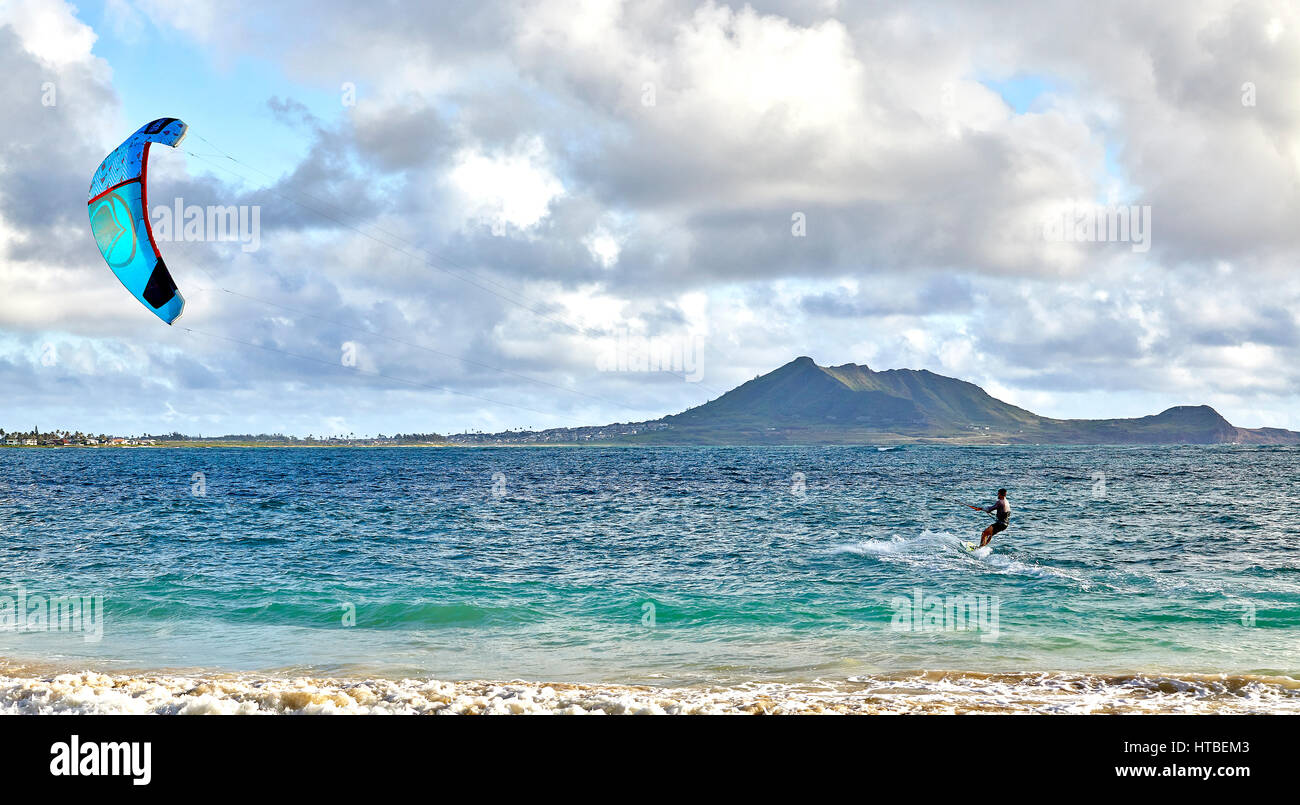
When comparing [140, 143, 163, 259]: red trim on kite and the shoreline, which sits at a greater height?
[140, 143, 163, 259]: red trim on kite

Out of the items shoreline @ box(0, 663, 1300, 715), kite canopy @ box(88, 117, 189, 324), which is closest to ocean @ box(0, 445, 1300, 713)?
shoreline @ box(0, 663, 1300, 715)

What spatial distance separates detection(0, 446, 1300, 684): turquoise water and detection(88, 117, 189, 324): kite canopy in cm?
879

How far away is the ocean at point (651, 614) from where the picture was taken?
1352cm

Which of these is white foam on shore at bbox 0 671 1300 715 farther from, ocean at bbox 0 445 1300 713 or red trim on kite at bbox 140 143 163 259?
red trim on kite at bbox 140 143 163 259

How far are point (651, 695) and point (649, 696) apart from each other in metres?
0.21

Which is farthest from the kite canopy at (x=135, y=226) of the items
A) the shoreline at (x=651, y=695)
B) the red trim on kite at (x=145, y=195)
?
the shoreline at (x=651, y=695)

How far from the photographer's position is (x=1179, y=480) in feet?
269

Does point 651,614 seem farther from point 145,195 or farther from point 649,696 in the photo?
point 145,195

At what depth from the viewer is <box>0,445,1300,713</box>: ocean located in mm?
13523

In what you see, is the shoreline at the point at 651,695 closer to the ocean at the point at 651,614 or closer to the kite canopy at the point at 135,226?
the ocean at the point at 651,614

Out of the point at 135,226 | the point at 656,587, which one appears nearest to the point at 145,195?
the point at 135,226

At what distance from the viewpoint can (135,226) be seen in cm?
2477
